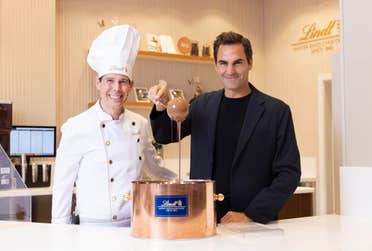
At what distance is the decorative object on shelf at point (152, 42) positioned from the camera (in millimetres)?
4961

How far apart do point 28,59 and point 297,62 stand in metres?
2.89

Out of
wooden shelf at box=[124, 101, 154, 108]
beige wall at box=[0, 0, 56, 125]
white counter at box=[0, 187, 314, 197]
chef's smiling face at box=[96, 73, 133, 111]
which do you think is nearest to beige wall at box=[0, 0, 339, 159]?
beige wall at box=[0, 0, 56, 125]

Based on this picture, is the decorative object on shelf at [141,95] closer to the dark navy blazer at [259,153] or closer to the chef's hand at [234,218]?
the dark navy blazer at [259,153]

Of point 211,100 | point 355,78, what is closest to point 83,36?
point 211,100

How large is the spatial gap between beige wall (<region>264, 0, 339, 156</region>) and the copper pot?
4.16 m

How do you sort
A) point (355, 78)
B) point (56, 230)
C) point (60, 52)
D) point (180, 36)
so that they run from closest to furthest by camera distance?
point (56, 230)
point (355, 78)
point (60, 52)
point (180, 36)

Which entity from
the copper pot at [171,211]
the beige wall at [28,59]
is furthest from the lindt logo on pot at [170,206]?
the beige wall at [28,59]

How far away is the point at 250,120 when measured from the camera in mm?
1921

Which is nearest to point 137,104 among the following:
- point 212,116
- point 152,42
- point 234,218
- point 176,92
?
point 176,92

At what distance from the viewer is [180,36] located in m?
5.27

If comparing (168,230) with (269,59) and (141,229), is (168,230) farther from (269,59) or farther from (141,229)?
(269,59)

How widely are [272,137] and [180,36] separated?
3535 mm

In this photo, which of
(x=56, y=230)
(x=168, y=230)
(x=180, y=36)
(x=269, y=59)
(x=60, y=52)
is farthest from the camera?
(x=269, y=59)

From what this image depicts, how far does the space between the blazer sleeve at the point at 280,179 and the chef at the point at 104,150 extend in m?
0.47
